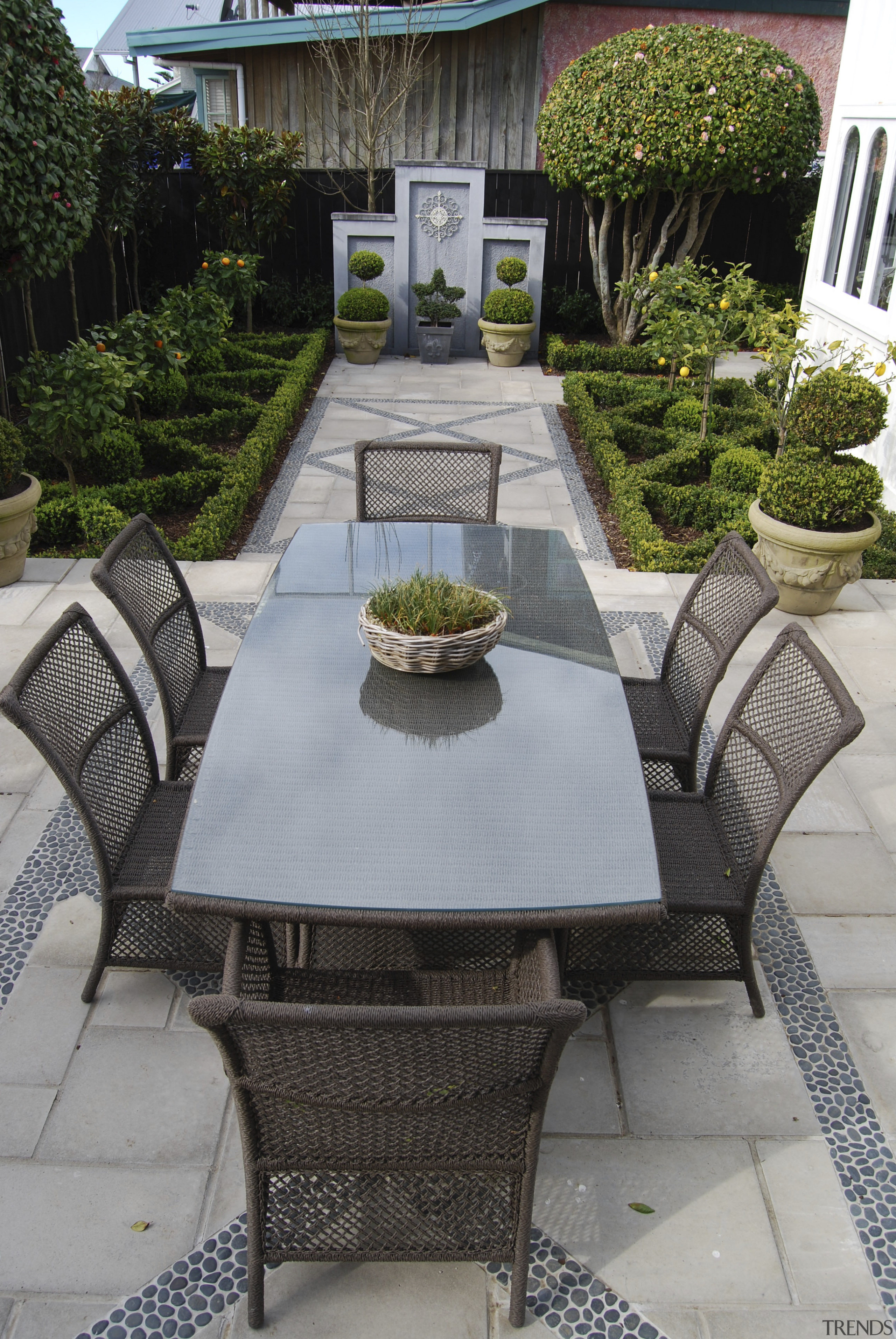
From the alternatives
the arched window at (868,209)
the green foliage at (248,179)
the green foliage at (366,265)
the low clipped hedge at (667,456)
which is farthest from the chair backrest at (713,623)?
the green foliage at (248,179)

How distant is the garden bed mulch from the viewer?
6.20 m

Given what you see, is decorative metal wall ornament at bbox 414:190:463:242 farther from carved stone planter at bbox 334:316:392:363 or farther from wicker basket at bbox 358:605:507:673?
wicker basket at bbox 358:605:507:673

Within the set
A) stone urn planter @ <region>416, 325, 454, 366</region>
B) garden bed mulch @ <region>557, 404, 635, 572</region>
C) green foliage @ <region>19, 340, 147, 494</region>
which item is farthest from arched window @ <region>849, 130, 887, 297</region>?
green foliage @ <region>19, 340, 147, 494</region>

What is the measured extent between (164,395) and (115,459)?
1.53m

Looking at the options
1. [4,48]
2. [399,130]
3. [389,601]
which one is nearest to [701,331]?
[4,48]

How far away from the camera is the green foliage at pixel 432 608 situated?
275 cm

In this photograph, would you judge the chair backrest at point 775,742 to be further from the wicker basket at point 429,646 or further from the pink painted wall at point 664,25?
the pink painted wall at point 664,25

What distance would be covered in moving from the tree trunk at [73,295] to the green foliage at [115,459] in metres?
1.85

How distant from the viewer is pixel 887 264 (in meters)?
7.15

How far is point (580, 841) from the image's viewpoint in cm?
222

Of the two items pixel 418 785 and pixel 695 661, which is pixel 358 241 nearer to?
pixel 695 661

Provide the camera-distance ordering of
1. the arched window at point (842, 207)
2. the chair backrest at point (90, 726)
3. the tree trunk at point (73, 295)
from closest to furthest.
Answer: the chair backrest at point (90, 726) < the arched window at point (842, 207) < the tree trunk at point (73, 295)

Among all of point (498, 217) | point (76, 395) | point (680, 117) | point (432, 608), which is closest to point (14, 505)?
point (76, 395)

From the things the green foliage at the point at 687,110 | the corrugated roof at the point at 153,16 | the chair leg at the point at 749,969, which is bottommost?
the chair leg at the point at 749,969
